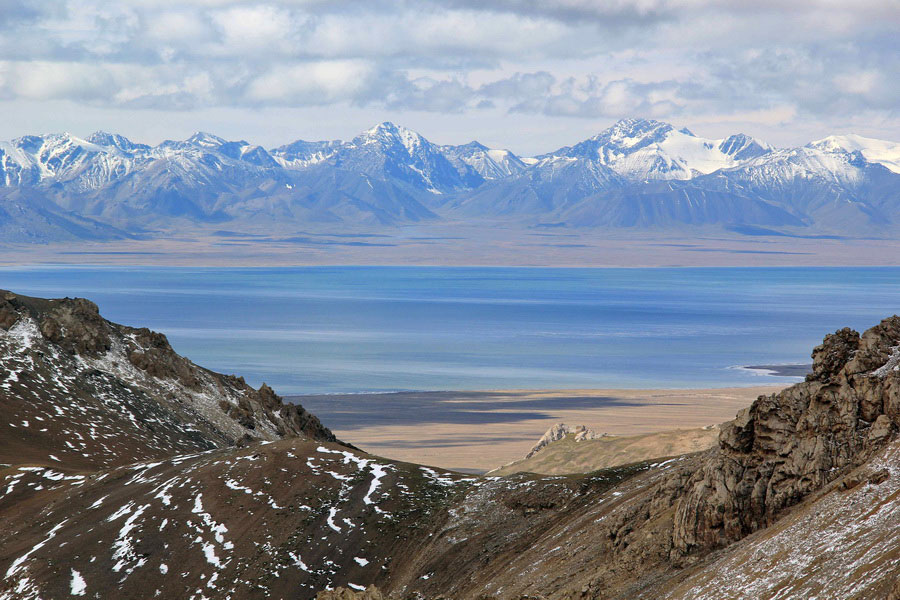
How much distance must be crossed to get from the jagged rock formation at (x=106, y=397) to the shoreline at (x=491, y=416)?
631 inches

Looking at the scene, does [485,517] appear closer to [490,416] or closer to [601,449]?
[601,449]

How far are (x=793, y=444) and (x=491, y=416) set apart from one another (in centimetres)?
8182

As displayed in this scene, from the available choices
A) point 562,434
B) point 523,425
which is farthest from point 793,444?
point 523,425

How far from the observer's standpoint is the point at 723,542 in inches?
1184

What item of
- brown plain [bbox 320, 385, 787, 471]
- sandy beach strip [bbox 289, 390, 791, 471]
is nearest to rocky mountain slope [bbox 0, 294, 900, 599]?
brown plain [bbox 320, 385, 787, 471]

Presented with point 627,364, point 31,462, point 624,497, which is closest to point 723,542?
point 624,497

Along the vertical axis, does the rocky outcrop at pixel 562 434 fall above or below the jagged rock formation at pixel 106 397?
below

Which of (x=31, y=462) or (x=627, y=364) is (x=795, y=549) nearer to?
(x=31, y=462)

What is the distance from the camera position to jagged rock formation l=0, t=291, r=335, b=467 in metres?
63.5

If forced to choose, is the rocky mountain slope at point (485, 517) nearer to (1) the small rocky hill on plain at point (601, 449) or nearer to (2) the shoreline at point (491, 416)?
(1) the small rocky hill on plain at point (601, 449)

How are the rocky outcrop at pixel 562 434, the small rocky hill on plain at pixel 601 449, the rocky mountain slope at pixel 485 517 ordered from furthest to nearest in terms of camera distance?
the rocky outcrop at pixel 562 434 → the small rocky hill on plain at pixel 601 449 → the rocky mountain slope at pixel 485 517

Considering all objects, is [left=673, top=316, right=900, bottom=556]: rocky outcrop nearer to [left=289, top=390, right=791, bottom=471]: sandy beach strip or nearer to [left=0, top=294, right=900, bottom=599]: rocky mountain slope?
[left=0, top=294, right=900, bottom=599]: rocky mountain slope

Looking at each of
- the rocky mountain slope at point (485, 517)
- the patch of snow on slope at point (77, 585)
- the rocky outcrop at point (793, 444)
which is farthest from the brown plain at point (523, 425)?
the rocky outcrop at point (793, 444)

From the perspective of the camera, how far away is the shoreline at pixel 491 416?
92.9m
